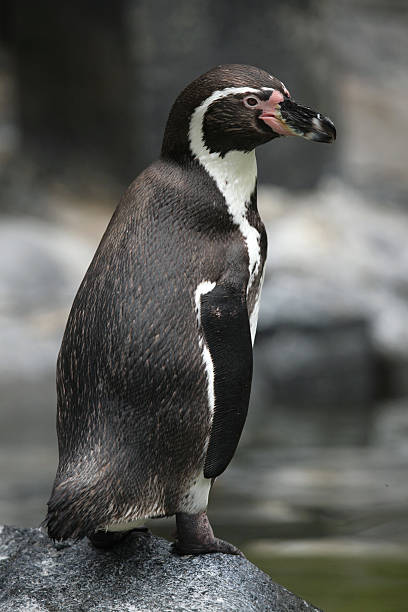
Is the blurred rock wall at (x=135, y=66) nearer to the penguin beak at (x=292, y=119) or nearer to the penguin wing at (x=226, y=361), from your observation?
the penguin beak at (x=292, y=119)

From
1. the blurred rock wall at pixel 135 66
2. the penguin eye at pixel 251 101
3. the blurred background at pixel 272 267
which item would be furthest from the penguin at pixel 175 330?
the blurred rock wall at pixel 135 66

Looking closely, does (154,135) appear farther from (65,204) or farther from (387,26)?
(387,26)

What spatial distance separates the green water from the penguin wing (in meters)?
0.77

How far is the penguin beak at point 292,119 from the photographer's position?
1.93 meters

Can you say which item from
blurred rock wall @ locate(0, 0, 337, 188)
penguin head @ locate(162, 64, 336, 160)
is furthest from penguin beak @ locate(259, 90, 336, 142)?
blurred rock wall @ locate(0, 0, 337, 188)

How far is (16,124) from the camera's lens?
23.2 ft

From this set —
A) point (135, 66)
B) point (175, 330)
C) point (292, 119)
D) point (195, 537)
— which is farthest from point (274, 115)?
point (135, 66)

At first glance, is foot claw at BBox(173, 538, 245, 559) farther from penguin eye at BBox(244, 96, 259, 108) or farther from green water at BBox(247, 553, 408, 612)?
penguin eye at BBox(244, 96, 259, 108)

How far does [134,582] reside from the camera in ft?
6.35

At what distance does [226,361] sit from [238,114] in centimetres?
43

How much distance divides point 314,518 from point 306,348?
1.61 m

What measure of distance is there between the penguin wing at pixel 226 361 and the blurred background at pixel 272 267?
79cm

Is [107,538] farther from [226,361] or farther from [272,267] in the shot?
[272,267]

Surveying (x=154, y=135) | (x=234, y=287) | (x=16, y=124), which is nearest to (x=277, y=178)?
(x=154, y=135)
